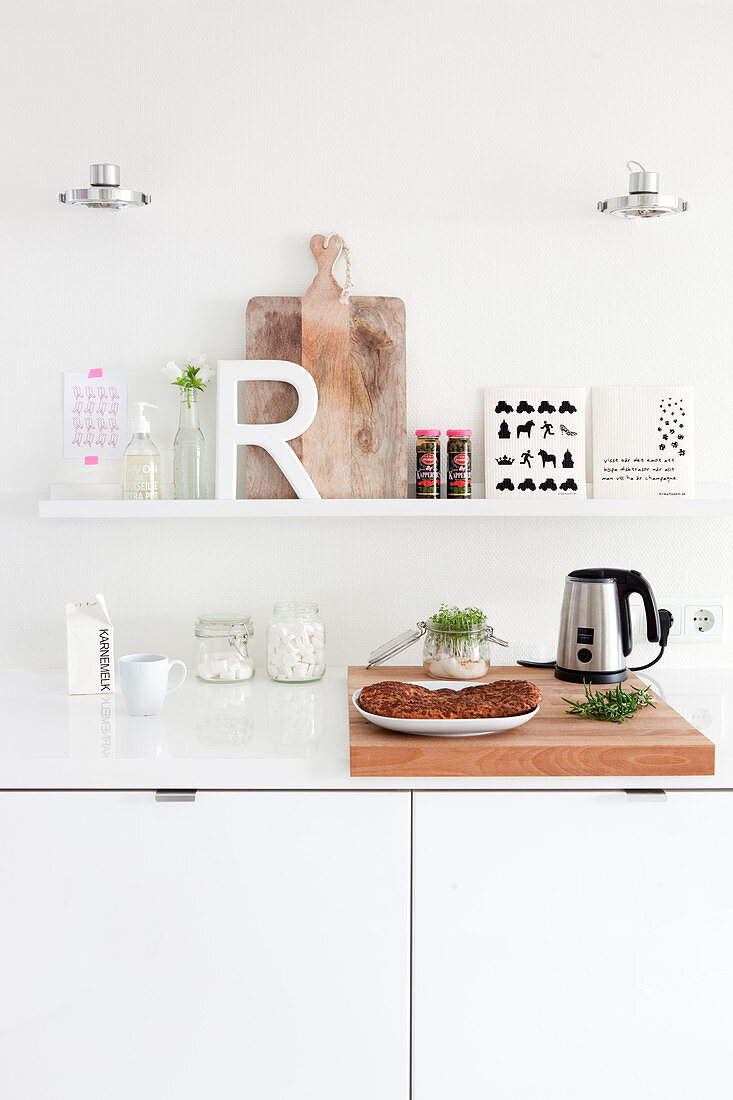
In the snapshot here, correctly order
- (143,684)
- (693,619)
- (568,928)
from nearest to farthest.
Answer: (568,928), (143,684), (693,619)

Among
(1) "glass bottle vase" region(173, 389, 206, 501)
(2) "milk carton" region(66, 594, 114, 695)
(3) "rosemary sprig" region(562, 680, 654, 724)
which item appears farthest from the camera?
(1) "glass bottle vase" region(173, 389, 206, 501)

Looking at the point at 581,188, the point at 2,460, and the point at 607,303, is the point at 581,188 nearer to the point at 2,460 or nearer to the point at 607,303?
the point at 607,303

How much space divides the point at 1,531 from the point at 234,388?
586 mm

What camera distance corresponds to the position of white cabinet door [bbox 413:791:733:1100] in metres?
1.31

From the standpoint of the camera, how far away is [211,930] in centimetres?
132

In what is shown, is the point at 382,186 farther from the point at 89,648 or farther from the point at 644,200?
the point at 89,648

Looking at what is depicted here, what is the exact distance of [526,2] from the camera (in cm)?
183

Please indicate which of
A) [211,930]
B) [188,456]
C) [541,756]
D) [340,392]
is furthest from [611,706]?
[188,456]

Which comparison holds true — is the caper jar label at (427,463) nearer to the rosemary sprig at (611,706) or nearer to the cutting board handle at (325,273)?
the cutting board handle at (325,273)

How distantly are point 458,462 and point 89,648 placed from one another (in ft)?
2.58

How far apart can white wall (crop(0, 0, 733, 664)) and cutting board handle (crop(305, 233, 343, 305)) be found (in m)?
0.04

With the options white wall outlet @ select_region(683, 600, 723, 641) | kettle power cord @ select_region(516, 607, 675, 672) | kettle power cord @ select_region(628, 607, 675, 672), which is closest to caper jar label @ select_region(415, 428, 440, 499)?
kettle power cord @ select_region(516, 607, 675, 672)

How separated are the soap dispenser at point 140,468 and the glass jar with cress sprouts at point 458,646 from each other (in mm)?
605

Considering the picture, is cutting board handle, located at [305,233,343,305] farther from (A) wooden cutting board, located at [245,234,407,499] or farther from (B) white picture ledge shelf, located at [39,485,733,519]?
(B) white picture ledge shelf, located at [39,485,733,519]
